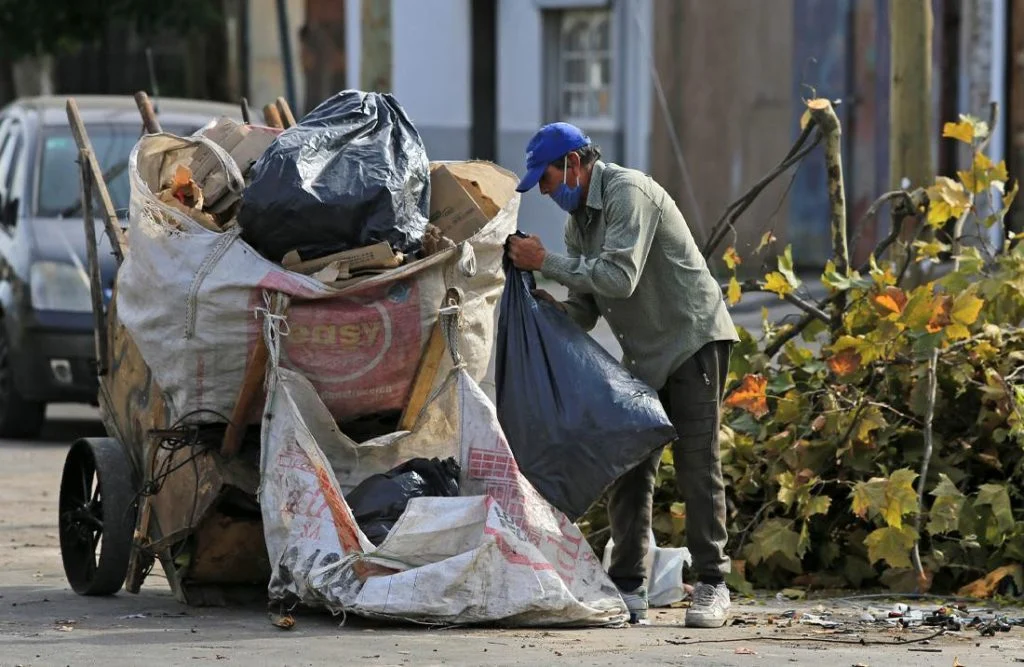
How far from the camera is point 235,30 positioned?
23.3 m

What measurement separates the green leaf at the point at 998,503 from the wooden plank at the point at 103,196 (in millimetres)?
3019

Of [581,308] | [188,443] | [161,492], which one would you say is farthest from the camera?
[581,308]

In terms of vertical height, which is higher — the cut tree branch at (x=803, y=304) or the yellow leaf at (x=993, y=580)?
the cut tree branch at (x=803, y=304)

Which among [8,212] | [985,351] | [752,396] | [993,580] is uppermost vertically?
[8,212]

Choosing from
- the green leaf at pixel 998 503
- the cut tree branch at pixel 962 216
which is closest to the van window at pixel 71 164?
the cut tree branch at pixel 962 216

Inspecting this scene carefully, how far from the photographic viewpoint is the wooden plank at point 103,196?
22.9ft

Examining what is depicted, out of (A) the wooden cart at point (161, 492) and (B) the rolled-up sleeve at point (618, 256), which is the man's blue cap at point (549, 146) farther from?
(A) the wooden cart at point (161, 492)

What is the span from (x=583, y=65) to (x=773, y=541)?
14.0 meters

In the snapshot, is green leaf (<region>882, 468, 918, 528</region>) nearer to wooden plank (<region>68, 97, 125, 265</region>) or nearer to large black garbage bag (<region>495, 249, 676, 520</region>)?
large black garbage bag (<region>495, 249, 676, 520</region>)

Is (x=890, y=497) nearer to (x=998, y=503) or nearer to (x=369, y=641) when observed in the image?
(x=998, y=503)

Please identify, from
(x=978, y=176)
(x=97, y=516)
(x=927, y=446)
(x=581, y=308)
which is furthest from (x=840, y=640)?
(x=97, y=516)

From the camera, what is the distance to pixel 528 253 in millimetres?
6234

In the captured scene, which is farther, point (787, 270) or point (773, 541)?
point (787, 270)

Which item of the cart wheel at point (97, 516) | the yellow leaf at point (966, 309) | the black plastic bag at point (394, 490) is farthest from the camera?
the yellow leaf at point (966, 309)
